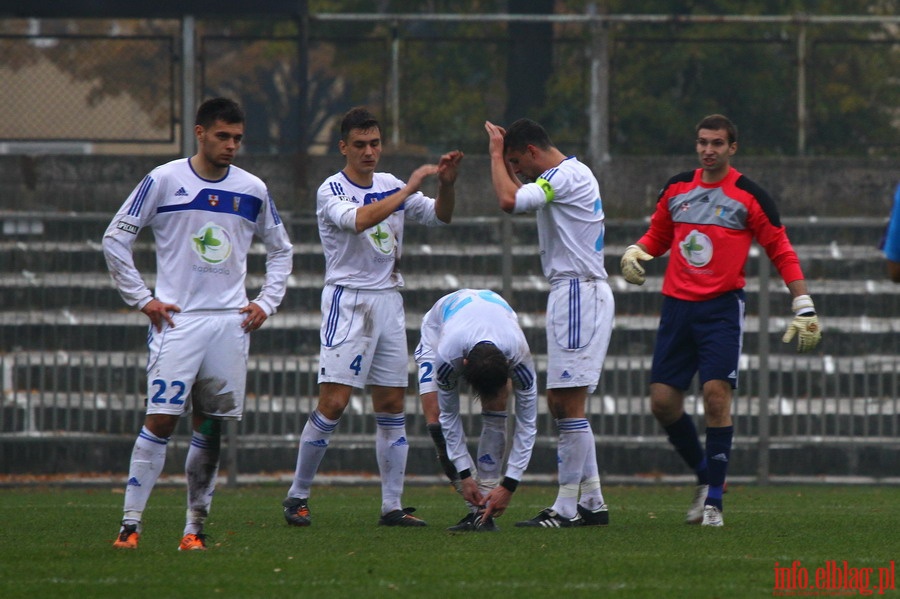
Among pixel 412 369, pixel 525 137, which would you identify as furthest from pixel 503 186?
pixel 412 369

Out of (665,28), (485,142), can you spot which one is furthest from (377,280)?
(665,28)

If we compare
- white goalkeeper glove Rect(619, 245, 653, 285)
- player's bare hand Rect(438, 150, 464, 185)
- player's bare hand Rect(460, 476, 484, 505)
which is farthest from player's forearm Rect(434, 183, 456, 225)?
player's bare hand Rect(460, 476, 484, 505)

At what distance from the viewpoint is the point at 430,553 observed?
702cm

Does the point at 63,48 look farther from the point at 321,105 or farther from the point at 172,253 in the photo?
the point at 172,253

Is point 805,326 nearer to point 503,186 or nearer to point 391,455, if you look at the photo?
point 503,186

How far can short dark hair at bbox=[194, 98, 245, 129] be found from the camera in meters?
7.21

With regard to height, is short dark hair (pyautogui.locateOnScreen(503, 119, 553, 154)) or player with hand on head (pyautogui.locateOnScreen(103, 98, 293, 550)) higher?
short dark hair (pyautogui.locateOnScreen(503, 119, 553, 154))

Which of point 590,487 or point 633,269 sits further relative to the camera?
point 633,269

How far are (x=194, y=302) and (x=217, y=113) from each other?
3.18 ft

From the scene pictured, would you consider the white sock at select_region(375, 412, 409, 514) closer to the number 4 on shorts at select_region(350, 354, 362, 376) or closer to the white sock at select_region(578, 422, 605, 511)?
the number 4 on shorts at select_region(350, 354, 362, 376)

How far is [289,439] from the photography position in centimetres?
1256

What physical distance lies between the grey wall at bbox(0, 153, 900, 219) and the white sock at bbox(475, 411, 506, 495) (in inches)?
314

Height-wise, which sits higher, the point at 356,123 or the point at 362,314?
the point at 356,123

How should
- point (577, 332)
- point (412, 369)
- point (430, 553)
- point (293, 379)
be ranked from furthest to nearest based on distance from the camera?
1. point (412, 369)
2. point (293, 379)
3. point (577, 332)
4. point (430, 553)
